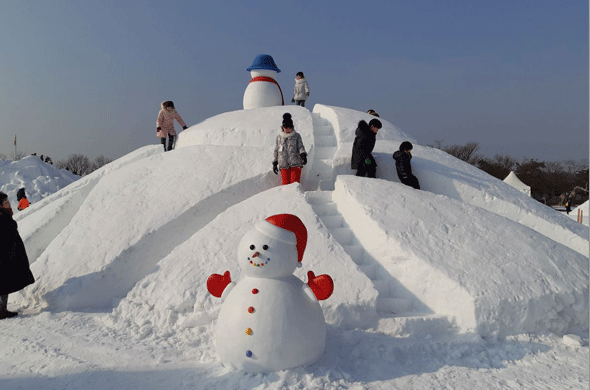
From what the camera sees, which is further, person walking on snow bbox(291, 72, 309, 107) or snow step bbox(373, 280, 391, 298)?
person walking on snow bbox(291, 72, 309, 107)

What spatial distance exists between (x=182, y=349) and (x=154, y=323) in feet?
2.13

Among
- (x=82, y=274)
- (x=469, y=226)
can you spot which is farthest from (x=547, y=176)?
(x=82, y=274)

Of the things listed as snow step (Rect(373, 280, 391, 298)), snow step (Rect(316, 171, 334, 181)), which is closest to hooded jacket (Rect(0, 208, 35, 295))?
snow step (Rect(373, 280, 391, 298))

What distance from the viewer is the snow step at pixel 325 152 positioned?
7.12m

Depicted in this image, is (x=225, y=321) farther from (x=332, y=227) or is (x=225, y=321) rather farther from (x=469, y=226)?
(x=469, y=226)

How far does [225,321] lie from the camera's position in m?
3.02

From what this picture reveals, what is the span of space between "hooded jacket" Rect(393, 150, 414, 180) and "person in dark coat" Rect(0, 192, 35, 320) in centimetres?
504

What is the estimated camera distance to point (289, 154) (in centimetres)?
594

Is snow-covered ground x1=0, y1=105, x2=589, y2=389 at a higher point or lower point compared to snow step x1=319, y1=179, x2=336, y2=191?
lower

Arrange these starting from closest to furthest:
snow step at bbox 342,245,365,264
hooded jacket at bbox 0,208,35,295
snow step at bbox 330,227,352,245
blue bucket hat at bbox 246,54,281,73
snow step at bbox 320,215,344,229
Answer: hooded jacket at bbox 0,208,35,295
snow step at bbox 342,245,365,264
snow step at bbox 330,227,352,245
snow step at bbox 320,215,344,229
blue bucket hat at bbox 246,54,281,73

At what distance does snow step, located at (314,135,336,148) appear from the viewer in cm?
766

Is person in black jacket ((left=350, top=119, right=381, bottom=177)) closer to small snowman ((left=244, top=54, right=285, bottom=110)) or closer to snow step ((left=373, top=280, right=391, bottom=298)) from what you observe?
snow step ((left=373, top=280, right=391, bottom=298))

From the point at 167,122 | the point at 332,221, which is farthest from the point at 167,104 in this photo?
the point at 332,221

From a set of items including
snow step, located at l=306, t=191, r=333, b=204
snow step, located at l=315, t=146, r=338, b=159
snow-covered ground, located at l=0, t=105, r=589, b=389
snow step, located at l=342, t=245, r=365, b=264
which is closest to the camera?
snow-covered ground, located at l=0, t=105, r=589, b=389
